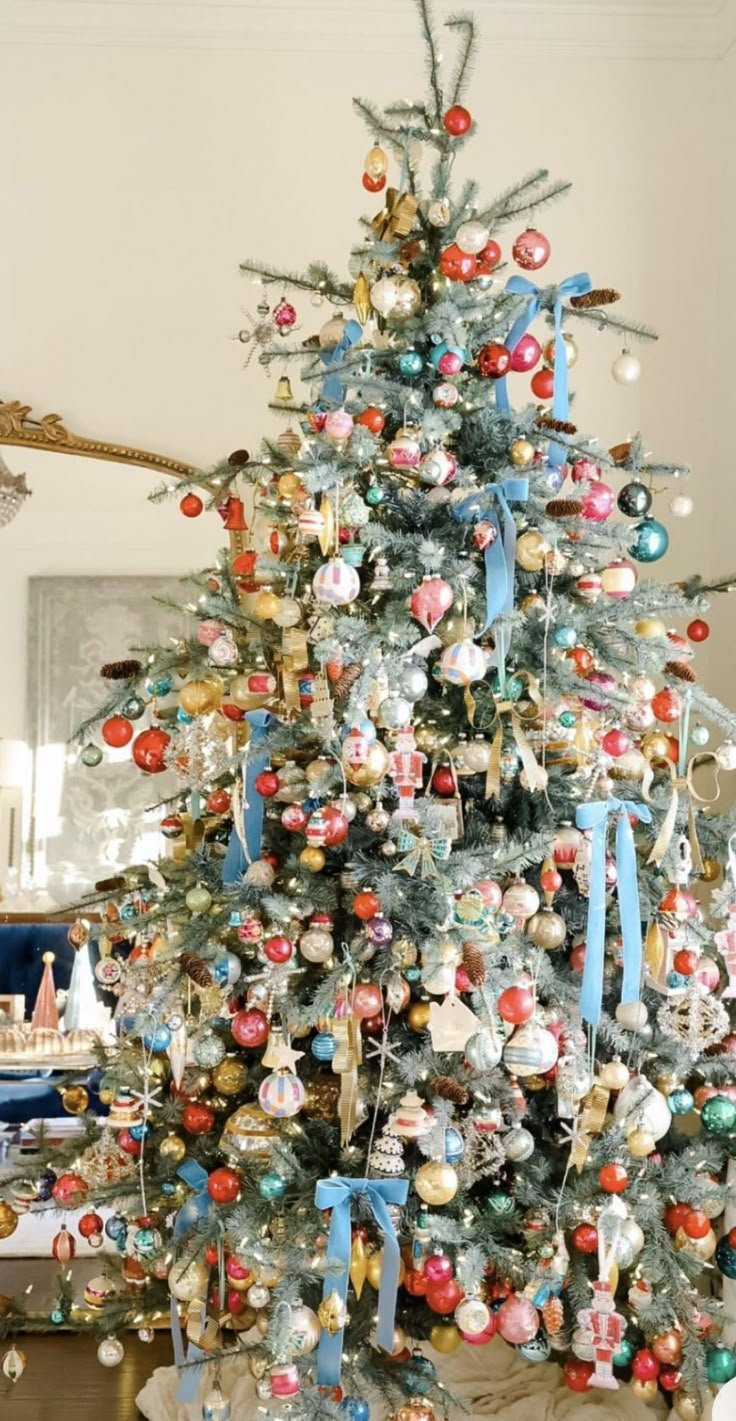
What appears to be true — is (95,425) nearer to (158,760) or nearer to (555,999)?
(158,760)

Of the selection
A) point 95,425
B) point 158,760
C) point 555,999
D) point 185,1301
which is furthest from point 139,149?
point 185,1301

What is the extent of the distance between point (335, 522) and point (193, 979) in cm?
76

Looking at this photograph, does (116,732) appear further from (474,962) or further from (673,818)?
(673,818)

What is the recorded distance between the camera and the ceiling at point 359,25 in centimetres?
308

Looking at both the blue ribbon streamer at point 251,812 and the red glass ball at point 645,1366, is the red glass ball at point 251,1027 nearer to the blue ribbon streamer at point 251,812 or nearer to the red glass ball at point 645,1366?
the blue ribbon streamer at point 251,812

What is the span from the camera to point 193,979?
6.62ft

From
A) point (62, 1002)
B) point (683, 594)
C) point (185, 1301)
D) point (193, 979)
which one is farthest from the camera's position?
point (62, 1002)

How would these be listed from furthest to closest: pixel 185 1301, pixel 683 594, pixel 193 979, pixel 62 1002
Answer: pixel 62 1002, pixel 683 594, pixel 185 1301, pixel 193 979

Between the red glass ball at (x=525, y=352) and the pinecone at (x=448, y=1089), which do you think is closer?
the pinecone at (x=448, y=1089)

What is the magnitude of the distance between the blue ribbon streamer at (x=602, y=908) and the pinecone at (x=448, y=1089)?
0.75ft

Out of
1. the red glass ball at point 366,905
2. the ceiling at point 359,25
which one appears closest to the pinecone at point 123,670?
the red glass ball at point 366,905

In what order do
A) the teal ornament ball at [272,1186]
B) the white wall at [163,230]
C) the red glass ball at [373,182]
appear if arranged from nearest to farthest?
the teal ornament ball at [272,1186] < the red glass ball at [373,182] < the white wall at [163,230]

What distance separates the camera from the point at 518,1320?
6.53 ft

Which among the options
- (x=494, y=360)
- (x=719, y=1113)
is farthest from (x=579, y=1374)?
(x=494, y=360)
